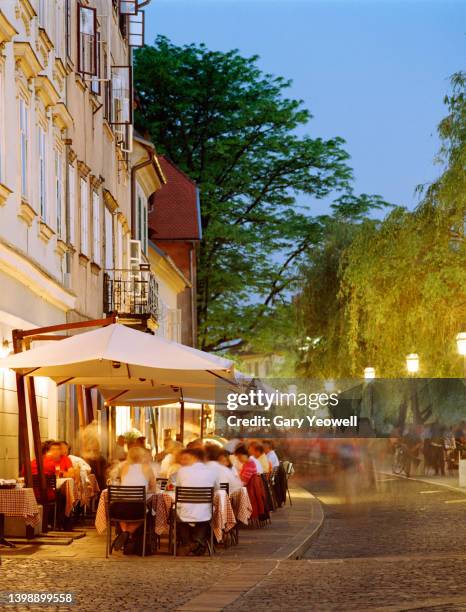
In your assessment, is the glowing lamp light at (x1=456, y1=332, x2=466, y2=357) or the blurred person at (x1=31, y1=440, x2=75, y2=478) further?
the glowing lamp light at (x1=456, y1=332, x2=466, y2=357)

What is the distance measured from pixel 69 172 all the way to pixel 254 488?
6.73 meters

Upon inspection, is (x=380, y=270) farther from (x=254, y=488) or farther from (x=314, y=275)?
(x=254, y=488)

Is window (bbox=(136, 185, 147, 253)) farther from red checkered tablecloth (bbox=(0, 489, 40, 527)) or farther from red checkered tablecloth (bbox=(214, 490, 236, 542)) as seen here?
red checkered tablecloth (bbox=(0, 489, 40, 527))

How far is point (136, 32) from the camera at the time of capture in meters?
36.1

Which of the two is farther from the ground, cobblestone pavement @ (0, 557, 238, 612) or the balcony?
the balcony

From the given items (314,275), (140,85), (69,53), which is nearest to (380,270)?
(314,275)

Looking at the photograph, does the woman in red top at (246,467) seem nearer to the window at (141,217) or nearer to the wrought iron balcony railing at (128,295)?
the wrought iron balcony railing at (128,295)

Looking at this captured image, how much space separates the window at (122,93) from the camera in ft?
104

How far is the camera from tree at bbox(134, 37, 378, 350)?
167ft

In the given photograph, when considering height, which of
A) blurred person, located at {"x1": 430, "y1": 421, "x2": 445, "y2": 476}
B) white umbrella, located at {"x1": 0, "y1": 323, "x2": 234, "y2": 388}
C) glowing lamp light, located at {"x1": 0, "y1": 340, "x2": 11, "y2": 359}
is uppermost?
glowing lamp light, located at {"x1": 0, "y1": 340, "x2": 11, "y2": 359}

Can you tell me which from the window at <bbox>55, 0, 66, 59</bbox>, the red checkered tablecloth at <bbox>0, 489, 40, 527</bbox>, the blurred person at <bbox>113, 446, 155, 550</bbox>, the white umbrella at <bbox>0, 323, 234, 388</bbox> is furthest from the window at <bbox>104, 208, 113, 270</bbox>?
the red checkered tablecloth at <bbox>0, 489, 40, 527</bbox>

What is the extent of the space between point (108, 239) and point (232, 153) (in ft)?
69.1

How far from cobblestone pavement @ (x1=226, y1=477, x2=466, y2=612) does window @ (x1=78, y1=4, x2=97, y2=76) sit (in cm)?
979

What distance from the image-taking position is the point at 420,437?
47188 mm
